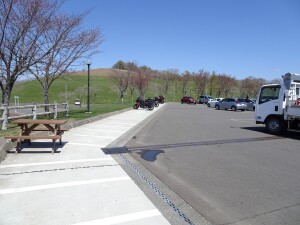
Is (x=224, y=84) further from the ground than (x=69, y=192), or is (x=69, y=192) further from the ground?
(x=224, y=84)

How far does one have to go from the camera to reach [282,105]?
13203mm

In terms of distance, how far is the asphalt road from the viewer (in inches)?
177

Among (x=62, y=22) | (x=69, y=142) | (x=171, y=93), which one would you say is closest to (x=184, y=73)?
(x=171, y=93)

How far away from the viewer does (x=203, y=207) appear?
15.1ft

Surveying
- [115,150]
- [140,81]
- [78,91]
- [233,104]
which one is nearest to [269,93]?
[115,150]

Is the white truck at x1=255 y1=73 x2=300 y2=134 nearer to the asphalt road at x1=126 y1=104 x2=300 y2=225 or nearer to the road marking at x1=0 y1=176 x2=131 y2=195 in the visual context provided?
the asphalt road at x1=126 y1=104 x2=300 y2=225

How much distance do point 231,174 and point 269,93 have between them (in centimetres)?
859

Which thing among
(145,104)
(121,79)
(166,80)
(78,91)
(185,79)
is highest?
(185,79)

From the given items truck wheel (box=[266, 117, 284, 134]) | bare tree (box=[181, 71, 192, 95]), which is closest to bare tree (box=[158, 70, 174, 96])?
bare tree (box=[181, 71, 192, 95])

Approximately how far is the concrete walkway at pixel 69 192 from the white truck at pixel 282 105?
8.60 metres

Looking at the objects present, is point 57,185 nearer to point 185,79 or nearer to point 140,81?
point 140,81

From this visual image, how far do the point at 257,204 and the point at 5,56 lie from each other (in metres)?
12.9

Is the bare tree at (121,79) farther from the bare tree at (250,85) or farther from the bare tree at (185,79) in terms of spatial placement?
the bare tree at (250,85)

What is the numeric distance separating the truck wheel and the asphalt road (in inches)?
80.7
